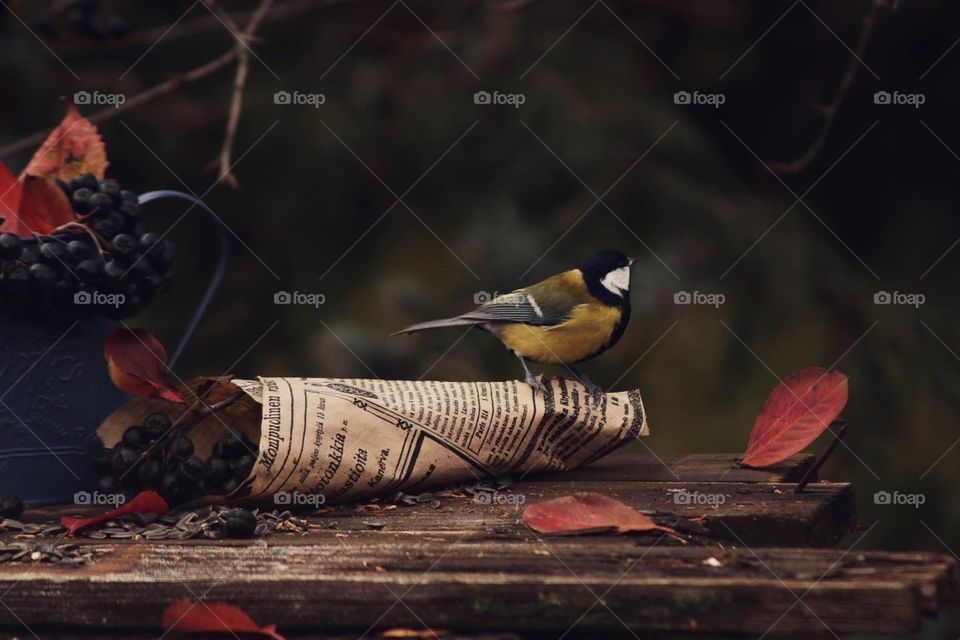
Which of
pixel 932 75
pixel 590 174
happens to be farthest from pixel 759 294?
pixel 932 75

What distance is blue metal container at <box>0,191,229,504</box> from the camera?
5.76 ft

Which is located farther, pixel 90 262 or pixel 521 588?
pixel 90 262

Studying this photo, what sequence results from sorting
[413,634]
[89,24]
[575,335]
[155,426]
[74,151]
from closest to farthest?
1. [413,634]
2. [155,426]
3. [74,151]
4. [575,335]
5. [89,24]

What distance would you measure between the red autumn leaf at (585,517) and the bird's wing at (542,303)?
2.20 feet

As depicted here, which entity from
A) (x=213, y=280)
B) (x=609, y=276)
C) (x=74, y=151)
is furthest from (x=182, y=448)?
(x=609, y=276)

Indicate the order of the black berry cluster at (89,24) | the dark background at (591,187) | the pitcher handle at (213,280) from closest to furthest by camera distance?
the pitcher handle at (213,280), the black berry cluster at (89,24), the dark background at (591,187)

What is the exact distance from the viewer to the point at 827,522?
1582 mm

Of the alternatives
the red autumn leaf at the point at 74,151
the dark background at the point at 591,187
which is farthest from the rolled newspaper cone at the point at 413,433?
the dark background at the point at 591,187

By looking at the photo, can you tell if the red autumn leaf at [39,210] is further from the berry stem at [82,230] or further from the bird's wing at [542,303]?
the bird's wing at [542,303]

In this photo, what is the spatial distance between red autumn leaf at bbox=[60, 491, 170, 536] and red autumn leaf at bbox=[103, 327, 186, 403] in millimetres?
135

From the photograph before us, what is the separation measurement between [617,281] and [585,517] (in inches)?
31.2

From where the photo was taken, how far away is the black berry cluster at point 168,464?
169cm

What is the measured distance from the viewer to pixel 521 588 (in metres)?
1.16

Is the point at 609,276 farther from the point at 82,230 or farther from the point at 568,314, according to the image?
the point at 82,230
